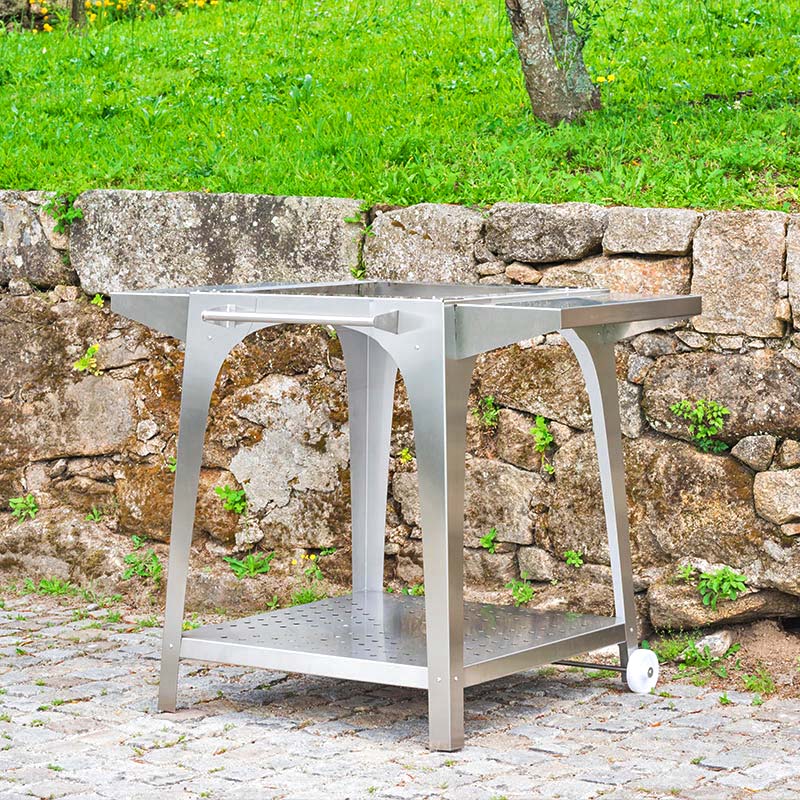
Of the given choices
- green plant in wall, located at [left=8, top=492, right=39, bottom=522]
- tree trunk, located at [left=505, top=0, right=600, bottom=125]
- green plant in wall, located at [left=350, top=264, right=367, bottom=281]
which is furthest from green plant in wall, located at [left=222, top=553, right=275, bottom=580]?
tree trunk, located at [left=505, top=0, right=600, bottom=125]

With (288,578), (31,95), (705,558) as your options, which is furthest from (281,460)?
(31,95)

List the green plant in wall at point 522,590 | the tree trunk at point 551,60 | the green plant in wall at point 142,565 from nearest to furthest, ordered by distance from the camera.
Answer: the green plant in wall at point 522,590
the green plant in wall at point 142,565
the tree trunk at point 551,60

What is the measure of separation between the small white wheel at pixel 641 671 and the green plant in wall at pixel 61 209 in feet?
8.90

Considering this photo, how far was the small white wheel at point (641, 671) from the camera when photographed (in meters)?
4.32

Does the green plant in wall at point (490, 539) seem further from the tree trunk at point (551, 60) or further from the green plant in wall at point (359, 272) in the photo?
the tree trunk at point (551, 60)

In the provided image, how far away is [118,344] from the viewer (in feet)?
18.0

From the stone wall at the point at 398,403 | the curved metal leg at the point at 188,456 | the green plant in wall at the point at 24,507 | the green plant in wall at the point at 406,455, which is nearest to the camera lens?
the curved metal leg at the point at 188,456

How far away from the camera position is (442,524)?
3771 mm

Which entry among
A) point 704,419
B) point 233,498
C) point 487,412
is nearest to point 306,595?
point 233,498

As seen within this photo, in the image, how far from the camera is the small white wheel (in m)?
4.32

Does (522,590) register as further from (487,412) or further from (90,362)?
(90,362)

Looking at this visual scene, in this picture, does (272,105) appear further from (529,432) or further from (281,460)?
(529,432)

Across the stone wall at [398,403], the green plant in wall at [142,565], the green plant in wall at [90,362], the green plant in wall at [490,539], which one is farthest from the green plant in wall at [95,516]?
the green plant in wall at [490,539]

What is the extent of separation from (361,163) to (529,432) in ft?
4.26
